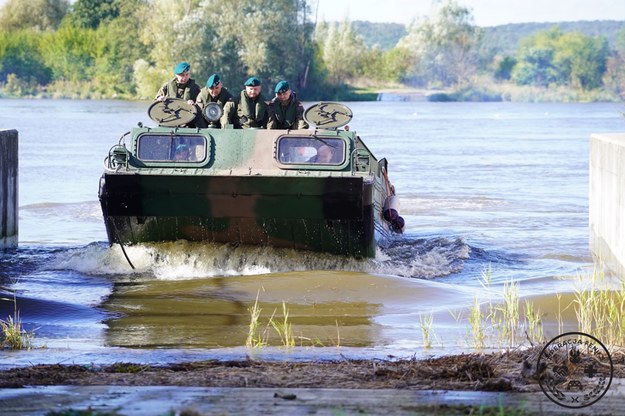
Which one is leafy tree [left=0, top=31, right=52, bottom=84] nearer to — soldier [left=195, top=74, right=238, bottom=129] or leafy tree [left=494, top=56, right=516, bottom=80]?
leafy tree [left=494, top=56, right=516, bottom=80]

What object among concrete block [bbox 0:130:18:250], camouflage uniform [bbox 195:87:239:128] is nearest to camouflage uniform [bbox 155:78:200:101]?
camouflage uniform [bbox 195:87:239:128]

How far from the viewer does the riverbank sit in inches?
238

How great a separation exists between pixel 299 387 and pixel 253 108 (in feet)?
25.5

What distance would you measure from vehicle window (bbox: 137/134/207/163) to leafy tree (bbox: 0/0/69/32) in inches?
3384

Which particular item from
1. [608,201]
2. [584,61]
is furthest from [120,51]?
[608,201]

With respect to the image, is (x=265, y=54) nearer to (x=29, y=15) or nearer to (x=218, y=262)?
(x=29, y=15)

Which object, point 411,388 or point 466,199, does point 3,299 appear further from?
point 466,199

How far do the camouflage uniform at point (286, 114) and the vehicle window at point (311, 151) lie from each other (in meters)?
0.52

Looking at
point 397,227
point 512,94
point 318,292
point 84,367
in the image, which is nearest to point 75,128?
point 397,227

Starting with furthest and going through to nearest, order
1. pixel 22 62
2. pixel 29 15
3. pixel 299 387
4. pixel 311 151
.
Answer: pixel 29 15 → pixel 22 62 → pixel 311 151 → pixel 299 387

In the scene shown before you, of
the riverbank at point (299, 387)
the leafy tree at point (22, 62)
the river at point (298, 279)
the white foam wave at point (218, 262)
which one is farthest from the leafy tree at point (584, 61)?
the riverbank at point (299, 387)

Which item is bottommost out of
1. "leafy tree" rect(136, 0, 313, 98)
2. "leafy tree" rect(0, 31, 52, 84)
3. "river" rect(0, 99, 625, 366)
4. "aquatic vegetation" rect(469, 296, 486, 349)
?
"leafy tree" rect(0, 31, 52, 84)

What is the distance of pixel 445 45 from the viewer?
353ft

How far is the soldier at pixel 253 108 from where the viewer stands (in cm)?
1420
